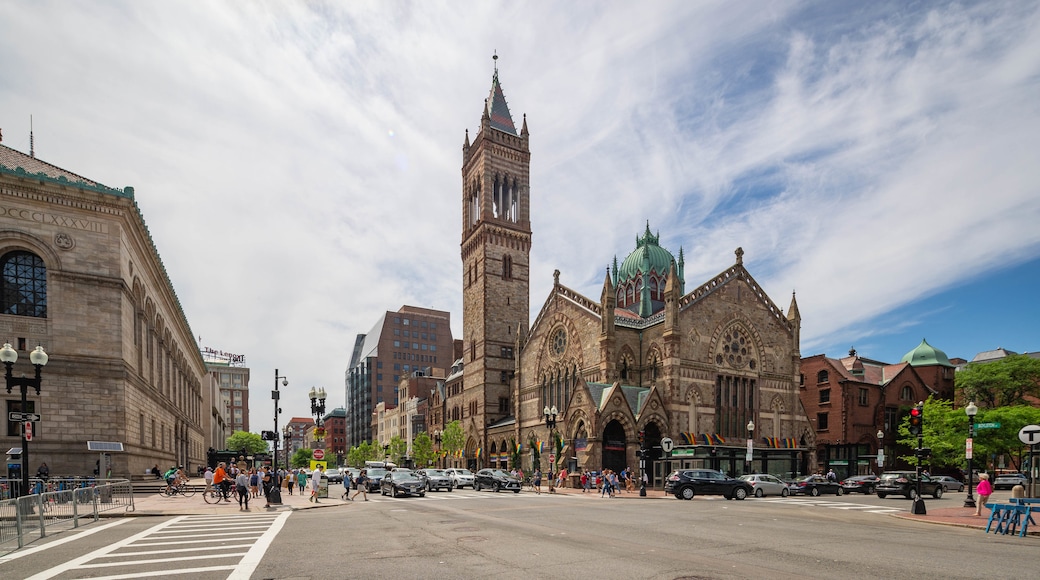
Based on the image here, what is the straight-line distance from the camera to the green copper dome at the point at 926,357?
66.6 m

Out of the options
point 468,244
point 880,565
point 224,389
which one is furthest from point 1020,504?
point 224,389

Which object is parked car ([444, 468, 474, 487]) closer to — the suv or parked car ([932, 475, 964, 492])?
the suv

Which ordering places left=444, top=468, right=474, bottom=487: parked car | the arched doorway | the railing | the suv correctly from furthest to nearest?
1. the arched doorway
2. left=444, top=468, right=474, bottom=487: parked car
3. the suv
4. the railing

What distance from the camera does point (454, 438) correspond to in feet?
218

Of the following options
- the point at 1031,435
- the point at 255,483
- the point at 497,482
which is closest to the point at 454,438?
the point at 497,482

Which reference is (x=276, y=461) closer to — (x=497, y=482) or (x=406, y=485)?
(x=406, y=485)

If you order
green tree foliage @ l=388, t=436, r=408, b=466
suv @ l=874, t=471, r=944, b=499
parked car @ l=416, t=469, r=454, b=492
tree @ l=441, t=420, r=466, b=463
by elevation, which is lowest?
green tree foliage @ l=388, t=436, r=408, b=466

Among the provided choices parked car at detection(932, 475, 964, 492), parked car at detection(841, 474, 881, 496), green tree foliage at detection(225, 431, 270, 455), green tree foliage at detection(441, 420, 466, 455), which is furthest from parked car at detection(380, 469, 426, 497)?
green tree foliage at detection(225, 431, 270, 455)

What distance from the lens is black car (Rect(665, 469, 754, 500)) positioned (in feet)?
107

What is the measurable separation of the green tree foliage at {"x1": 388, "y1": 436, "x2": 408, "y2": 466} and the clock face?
46.2 m

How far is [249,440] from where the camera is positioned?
496 ft

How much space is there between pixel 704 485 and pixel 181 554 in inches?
1055

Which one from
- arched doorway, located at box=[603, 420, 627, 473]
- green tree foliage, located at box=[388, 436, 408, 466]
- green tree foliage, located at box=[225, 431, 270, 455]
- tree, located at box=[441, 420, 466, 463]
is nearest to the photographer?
arched doorway, located at box=[603, 420, 627, 473]

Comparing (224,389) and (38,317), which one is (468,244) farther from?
(224,389)
